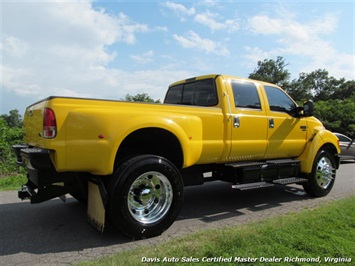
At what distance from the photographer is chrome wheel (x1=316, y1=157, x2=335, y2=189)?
6535mm

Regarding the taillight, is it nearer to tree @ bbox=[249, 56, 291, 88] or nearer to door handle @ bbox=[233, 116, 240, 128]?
door handle @ bbox=[233, 116, 240, 128]

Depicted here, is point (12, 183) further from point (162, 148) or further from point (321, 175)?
point (321, 175)

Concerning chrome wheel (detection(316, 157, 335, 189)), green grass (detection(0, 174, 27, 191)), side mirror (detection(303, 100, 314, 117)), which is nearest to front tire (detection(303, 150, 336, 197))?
chrome wheel (detection(316, 157, 335, 189))

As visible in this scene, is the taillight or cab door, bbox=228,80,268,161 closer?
the taillight

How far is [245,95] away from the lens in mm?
5562

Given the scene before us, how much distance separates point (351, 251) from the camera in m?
3.35

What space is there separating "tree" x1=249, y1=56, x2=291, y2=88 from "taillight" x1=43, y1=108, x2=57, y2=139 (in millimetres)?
50044

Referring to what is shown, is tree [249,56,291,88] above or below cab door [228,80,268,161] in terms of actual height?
above

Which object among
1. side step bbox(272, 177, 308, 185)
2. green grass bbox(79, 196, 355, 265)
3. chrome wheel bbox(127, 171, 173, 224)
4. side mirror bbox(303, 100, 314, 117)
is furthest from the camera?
side mirror bbox(303, 100, 314, 117)

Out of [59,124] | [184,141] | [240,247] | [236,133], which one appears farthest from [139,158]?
[236,133]

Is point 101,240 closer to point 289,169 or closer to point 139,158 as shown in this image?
point 139,158

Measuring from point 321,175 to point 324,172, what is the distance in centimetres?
10

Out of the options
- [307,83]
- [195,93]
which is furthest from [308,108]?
[307,83]

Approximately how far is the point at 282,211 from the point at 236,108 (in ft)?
6.33
